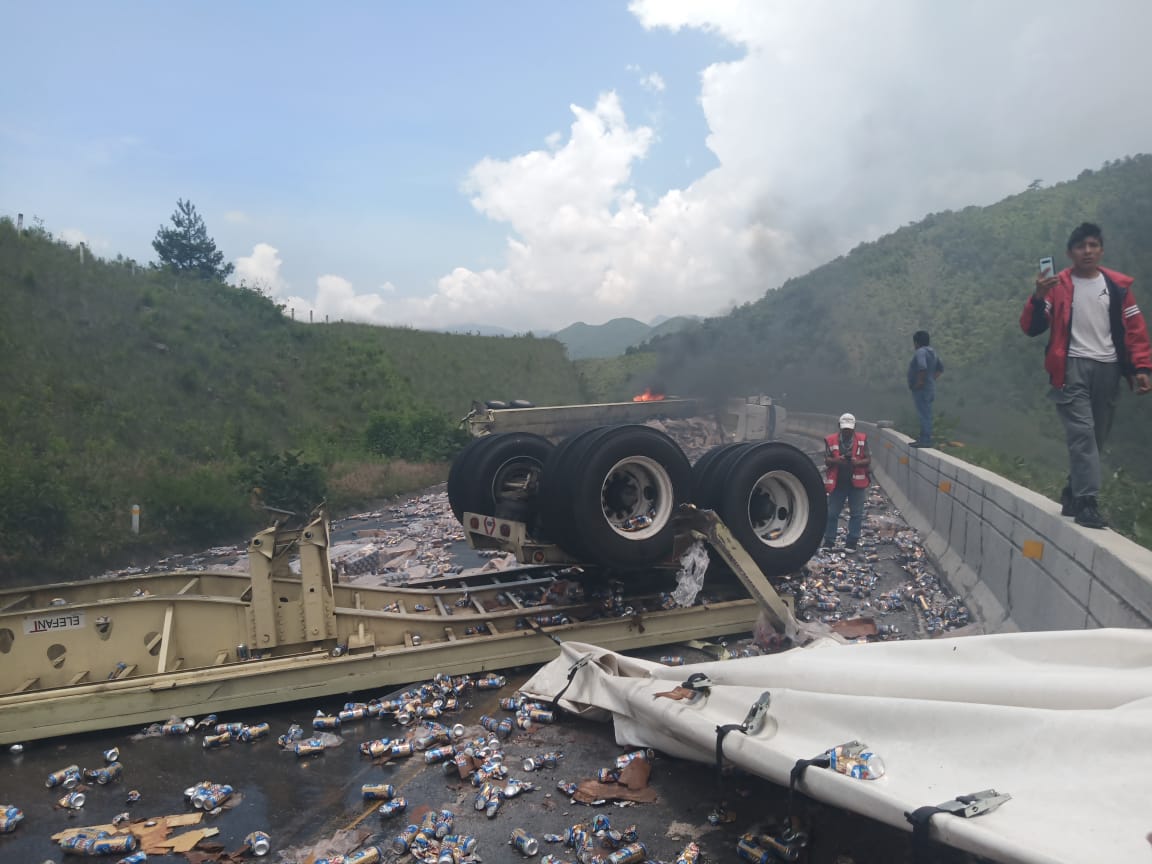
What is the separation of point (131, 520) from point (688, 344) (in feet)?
67.3

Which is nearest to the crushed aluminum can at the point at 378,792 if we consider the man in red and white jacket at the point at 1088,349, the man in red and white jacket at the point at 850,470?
the man in red and white jacket at the point at 1088,349

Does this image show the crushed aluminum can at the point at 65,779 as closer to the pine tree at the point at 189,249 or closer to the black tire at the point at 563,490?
the black tire at the point at 563,490

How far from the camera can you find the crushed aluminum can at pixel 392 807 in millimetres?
3910

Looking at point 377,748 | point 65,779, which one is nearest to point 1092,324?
point 377,748

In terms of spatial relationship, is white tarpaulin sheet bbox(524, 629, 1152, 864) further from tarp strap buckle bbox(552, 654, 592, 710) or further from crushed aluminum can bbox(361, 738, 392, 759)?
crushed aluminum can bbox(361, 738, 392, 759)

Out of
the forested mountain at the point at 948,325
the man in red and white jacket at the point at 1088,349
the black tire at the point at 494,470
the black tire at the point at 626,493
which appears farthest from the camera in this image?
the forested mountain at the point at 948,325

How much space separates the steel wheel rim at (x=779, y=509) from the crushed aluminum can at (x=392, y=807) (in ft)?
12.6

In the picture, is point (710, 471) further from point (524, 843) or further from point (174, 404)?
point (174, 404)

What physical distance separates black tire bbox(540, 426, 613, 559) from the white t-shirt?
3.12 metres

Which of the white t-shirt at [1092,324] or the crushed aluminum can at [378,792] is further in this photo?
the white t-shirt at [1092,324]

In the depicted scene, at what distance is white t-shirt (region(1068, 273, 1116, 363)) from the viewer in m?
4.64

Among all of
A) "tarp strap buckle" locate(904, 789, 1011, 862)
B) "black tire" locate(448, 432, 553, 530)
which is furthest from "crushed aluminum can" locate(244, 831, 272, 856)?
"black tire" locate(448, 432, 553, 530)

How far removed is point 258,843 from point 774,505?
15.9 feet

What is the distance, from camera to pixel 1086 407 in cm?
466
